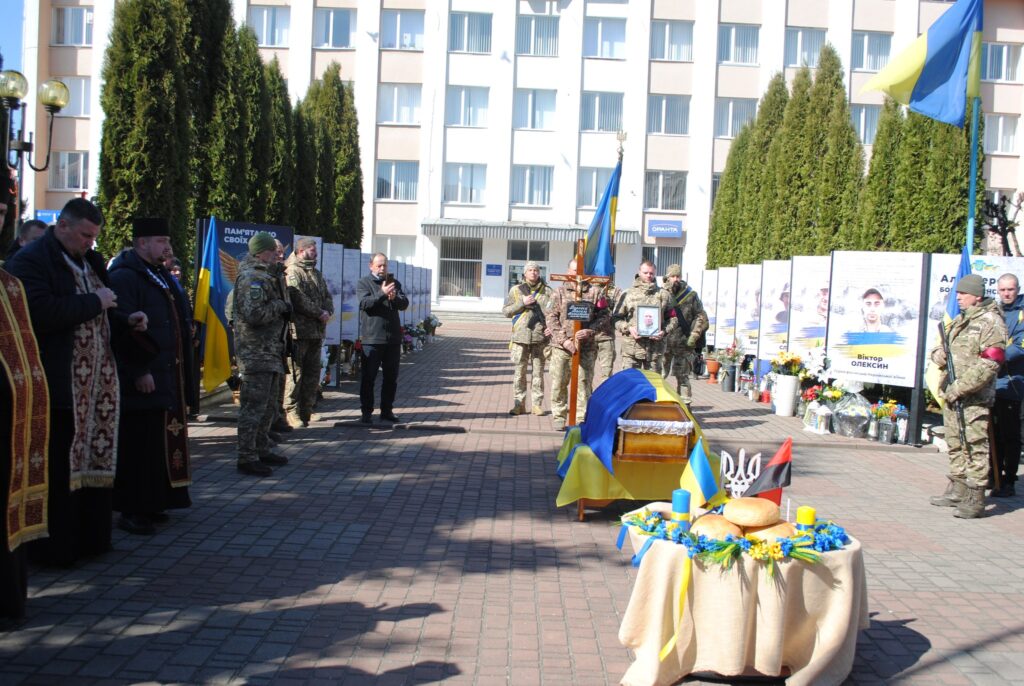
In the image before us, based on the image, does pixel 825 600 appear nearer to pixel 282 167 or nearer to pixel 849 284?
pixel 849 284

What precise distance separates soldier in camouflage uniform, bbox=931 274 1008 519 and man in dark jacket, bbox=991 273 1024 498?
4.09 feet

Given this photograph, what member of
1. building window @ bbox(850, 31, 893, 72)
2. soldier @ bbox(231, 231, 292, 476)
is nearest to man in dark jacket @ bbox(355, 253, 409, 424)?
soldier @ bbox(231, 231, 292, 476)

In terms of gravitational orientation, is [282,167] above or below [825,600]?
above

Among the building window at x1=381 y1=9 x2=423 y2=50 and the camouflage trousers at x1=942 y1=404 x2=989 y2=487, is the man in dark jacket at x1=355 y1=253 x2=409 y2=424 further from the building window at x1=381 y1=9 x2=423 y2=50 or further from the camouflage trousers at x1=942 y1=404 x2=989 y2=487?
the building window at x1=381 y1=9 x2=423 y2=50

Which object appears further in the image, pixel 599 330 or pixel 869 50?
pixel 869 50

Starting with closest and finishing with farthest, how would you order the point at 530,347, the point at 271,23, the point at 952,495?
the point at 952,495, the point at 530,347, the point at 271,23

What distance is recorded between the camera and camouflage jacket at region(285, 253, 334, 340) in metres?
10.8

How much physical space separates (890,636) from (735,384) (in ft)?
44.8

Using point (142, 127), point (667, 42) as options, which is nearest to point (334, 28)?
point (667, 42)

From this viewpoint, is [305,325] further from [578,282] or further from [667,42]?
[667,42]

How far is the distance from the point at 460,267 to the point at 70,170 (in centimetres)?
1830

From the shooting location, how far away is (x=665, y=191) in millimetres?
44375

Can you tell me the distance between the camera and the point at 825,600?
15.2ft

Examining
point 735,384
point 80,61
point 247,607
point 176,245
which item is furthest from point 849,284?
point 80,61
